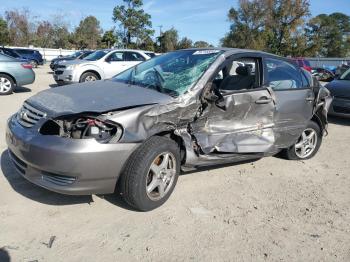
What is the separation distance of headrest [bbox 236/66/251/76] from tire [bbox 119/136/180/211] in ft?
5.47

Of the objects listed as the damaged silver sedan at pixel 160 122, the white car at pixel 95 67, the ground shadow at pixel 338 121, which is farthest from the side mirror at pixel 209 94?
the white car at pixel 95 67

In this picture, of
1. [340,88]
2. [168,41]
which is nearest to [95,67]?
[340,88]

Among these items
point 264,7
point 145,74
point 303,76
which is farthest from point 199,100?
point 264,7

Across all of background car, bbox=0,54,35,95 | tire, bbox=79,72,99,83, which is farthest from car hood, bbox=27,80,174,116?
tire, bbox=79,72,99,83

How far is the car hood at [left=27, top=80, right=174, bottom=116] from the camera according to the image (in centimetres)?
346

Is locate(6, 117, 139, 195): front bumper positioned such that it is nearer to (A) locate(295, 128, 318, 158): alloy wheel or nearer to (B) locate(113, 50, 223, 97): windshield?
(B) locate(113, 50, 223, 97): windshield

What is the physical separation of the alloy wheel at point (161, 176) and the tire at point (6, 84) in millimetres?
9023

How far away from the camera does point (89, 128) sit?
3285mm

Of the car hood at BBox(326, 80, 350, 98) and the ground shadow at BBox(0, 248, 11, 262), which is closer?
the ground shadow at BBox(0, 248, 11, 262)

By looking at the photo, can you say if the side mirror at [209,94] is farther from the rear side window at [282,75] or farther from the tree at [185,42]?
the tree at [185,42]

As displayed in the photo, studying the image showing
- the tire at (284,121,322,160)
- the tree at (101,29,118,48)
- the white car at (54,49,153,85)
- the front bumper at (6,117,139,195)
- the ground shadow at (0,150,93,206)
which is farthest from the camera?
the tree at (101,29,118,48)

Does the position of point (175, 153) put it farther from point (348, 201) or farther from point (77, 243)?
point (348, 201)

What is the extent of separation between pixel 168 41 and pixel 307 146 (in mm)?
59913

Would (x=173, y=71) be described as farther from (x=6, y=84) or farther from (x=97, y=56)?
(x=97, y=56)
